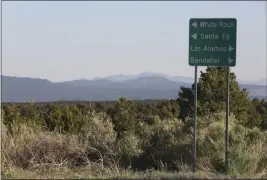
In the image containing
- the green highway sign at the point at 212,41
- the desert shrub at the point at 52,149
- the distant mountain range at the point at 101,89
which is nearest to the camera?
the green highway sign at the point at 212,41

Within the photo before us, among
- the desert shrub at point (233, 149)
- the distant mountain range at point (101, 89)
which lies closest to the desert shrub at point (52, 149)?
the desert shrub at point (233, 149)

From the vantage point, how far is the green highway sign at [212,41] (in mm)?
11086

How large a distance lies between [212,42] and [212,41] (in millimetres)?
22

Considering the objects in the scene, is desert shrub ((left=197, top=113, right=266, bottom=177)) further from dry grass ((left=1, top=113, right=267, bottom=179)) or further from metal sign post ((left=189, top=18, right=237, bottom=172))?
metal sign post ((left=189, top=18, right=237, bottom=172))

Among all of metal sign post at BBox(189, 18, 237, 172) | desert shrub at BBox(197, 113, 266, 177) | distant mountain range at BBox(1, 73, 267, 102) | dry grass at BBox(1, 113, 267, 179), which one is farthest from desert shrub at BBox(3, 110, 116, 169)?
distant mountain range at BBox(1, 73, 267, 102)

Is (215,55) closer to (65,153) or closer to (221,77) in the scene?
(65,153)

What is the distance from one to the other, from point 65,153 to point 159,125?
5600 mm

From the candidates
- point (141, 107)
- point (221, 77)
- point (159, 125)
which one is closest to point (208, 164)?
point (159, 125)

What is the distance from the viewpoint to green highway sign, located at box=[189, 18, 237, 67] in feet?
36.4

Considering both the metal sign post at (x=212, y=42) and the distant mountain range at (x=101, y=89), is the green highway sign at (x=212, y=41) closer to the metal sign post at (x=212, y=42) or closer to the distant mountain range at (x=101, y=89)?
the metal sign post at (x=212, y=42)

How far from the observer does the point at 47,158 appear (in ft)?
43.4

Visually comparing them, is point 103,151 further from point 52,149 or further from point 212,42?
point 212,42

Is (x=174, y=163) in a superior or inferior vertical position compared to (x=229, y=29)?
inferior

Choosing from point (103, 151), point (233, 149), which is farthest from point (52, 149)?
point (233, 149)
